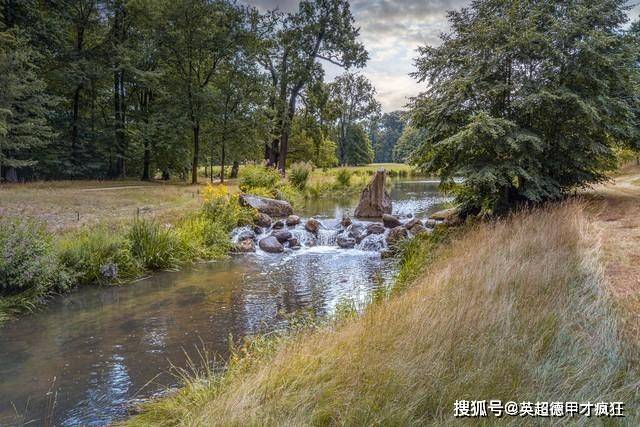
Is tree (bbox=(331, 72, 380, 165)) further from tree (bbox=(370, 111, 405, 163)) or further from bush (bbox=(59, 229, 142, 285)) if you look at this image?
bush (bbox=(59, 229, 142, 285))

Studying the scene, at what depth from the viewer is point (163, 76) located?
22.0m

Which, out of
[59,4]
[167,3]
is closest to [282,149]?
[167,3]

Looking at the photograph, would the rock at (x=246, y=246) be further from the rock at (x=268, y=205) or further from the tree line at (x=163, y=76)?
the tree line at (x=163, y=76)

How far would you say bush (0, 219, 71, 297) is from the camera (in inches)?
242

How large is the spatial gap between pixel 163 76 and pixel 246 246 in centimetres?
1513

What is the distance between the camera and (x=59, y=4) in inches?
790

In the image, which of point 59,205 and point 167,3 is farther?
point 167,3

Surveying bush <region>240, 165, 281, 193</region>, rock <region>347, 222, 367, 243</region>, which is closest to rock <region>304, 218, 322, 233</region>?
rock <region>347, 222, 367, 243</region>

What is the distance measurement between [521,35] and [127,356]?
9159mm

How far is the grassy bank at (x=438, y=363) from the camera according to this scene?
267 centimetres

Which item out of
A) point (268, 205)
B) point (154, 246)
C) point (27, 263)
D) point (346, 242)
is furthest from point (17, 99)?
point (346, 242)

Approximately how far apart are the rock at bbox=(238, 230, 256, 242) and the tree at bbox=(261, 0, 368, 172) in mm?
13085

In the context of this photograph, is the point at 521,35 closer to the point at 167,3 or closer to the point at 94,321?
the point at 94,321

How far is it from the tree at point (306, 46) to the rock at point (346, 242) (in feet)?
45.1
